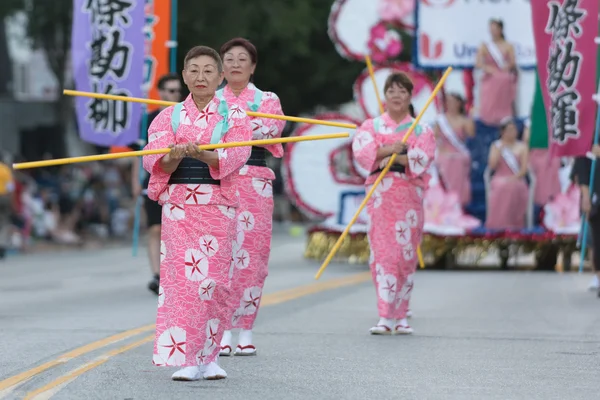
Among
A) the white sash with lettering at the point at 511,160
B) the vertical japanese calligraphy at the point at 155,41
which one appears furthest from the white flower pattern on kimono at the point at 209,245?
the white sash with lettering at the point at 511,160

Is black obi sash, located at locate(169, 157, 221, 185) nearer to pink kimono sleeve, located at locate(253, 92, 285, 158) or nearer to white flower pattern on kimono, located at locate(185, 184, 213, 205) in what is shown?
white flower pattern on kimono, located at locate(185, 184, 213, 205)

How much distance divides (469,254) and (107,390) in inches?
496

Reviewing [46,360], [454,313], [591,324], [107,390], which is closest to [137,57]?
[454,313]

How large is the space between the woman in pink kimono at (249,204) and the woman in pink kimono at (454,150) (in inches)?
434

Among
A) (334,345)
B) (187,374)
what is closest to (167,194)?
(187,374)

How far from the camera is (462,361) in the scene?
932 cm

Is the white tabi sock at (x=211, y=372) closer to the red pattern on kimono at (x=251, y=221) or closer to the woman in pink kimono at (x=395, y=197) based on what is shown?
the red pattern on kimono at (x=251, y=221)

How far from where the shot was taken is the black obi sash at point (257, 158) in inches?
384

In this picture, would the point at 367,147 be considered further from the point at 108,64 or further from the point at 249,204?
the point at 108,64

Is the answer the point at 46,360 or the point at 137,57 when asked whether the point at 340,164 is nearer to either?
the point at 137,57

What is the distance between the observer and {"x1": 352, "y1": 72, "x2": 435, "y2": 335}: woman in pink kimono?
1119 centimetres

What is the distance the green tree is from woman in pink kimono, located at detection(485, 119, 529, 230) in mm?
13361

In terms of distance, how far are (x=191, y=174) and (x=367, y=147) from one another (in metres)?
3.19

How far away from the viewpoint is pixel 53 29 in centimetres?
3275
